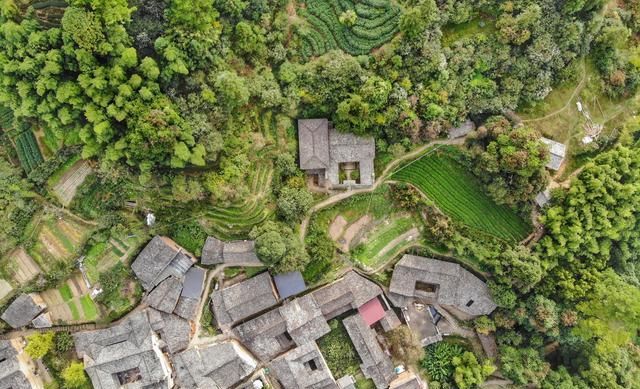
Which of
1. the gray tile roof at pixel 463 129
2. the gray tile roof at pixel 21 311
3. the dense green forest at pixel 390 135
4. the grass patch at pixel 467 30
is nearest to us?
the dense green forest at pixel 390 135

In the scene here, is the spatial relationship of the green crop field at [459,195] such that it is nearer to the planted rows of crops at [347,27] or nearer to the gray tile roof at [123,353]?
the planted rows of crops at [347,27]

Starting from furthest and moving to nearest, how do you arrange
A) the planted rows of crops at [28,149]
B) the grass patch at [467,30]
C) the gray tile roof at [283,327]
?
the gray tile roof at [283,327] → the grass patch at [467,30] → the planted rows of crops at [28,149]

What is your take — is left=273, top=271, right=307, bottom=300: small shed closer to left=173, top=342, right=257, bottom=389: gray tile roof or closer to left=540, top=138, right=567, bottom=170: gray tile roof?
left=173, top=342, right=257, bottom=389: gray tile roof

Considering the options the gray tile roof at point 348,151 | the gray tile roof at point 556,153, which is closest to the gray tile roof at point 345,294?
the gray tile roof at point 348,151

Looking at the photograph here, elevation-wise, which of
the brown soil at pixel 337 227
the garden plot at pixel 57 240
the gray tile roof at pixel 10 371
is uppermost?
the garden plot at pixel 57 240

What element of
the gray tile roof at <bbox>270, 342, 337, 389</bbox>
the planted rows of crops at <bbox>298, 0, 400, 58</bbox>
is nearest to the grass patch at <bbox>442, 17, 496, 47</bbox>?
the planted rows of crops at <bbox>298, 0, 400, 58</bbox>

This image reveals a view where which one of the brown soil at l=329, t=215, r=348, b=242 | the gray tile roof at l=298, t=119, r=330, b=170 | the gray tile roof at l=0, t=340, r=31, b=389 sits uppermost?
the gray tile roof at l=298, t=119, r=330, b=170

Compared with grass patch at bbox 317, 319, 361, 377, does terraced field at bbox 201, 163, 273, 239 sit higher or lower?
higher

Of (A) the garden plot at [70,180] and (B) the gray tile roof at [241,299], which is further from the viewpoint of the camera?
(B) the gray tile roof at [241,299]

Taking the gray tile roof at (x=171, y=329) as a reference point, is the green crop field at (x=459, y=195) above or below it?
above
